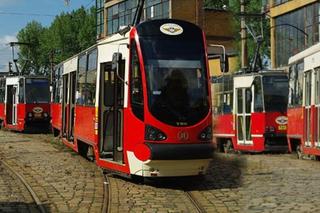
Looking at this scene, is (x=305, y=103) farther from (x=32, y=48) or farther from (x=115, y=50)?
(x=32, y=48)

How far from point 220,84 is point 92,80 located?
12.1 m

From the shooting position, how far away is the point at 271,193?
11.5 metres

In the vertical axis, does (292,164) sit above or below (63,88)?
below

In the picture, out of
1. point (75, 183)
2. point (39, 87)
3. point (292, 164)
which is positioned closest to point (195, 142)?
point (75, 183)

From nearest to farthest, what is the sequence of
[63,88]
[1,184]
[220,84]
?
[1,184], [63,88], [220,84]

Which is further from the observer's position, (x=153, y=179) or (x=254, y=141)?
(x=254, y=141)

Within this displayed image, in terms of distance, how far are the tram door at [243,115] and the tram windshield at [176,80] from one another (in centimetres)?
1130

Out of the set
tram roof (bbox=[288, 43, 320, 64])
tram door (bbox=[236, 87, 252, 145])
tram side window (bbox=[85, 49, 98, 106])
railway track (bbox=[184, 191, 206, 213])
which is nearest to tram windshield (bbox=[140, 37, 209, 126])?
railway track (bbox=[184, 191, 206, 213])

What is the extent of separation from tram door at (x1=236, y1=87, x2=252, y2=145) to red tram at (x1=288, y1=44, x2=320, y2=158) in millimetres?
2579

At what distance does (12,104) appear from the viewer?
33.7 m

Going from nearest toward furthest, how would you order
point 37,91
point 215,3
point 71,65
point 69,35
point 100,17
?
point 71,65 < point 37,91 < point 100,17 < point 215,3 < point 69,35

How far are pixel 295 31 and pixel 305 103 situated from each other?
22.8 m

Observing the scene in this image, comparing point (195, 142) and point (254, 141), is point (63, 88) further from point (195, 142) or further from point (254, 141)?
point (195, 142)

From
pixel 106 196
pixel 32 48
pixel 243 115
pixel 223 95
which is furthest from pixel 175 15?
pixel 106 196
